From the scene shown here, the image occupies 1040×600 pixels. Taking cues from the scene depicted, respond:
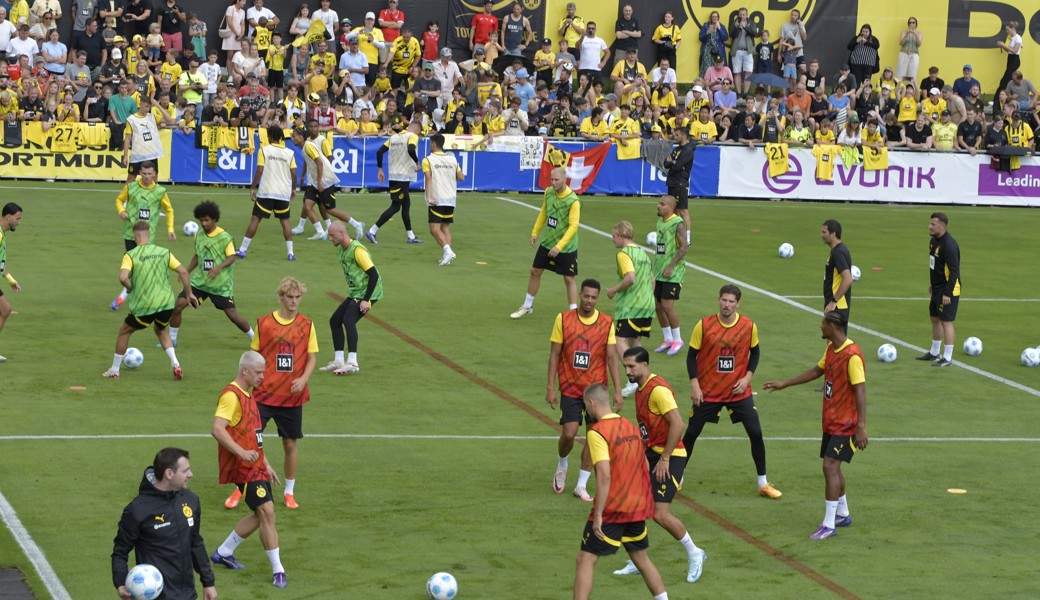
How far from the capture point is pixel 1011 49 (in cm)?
4684

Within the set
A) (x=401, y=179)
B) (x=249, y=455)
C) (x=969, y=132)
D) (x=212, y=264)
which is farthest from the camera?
(x=969, y=132)

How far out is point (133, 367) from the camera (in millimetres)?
19438

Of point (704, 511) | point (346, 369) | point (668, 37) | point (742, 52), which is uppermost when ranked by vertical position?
point (668, 37)

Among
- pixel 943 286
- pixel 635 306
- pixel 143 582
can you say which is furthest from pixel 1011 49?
pixel 143 582

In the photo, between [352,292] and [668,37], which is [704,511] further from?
[668,37]

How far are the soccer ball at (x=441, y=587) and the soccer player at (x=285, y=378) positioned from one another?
2708 millimetres

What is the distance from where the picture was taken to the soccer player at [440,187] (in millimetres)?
27047

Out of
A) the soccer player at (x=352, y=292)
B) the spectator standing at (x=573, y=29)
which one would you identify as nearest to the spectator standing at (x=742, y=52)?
the spectator standing at (x=573, y=29)

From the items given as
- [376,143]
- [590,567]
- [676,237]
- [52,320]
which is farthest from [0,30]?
[590,567]

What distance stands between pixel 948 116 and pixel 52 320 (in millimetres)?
29172

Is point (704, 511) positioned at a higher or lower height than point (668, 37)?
lower

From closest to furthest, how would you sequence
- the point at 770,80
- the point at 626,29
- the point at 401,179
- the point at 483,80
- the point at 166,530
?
the point at 166,530, the point at 401,179, the point at 483,80, the point at 770,80, the point at 626,29

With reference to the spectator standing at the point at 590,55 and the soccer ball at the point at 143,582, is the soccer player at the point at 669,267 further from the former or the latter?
the spectator standing at the point at 590,55

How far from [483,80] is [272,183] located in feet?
47.2
